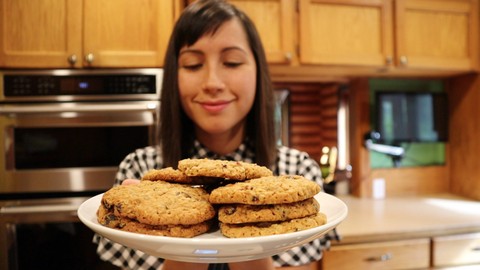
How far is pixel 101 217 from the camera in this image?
1.80 ft

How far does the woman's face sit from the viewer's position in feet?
3.19

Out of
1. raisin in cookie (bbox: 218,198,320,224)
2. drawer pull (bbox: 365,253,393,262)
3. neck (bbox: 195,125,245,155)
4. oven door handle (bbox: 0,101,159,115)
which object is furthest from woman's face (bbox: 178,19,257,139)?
Answer: drawer pull (bbox: 365,253,393,262)

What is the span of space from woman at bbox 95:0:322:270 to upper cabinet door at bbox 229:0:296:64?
Result: 0.80m

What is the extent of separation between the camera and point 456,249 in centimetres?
177

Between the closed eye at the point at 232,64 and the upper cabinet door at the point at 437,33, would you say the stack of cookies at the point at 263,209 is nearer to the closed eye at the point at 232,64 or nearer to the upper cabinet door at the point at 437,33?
the closed eye at the point at 232,64

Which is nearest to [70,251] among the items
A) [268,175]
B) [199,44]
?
[199,44]

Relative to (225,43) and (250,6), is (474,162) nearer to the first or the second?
(250,6)

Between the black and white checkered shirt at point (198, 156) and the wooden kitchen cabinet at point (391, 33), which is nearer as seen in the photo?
the black and white checkered shirt at point (198, 156)

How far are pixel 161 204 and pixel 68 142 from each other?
1311 millimetres

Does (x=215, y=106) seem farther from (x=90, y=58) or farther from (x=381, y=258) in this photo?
(x=381, y=258)

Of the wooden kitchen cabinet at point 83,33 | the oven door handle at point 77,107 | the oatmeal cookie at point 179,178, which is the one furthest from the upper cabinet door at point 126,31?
the oatmeal cookie at point 179,178

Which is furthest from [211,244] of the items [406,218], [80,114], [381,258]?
[406,218]

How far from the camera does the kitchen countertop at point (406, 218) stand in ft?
5.55

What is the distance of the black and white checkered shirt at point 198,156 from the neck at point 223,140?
0.02 metres
